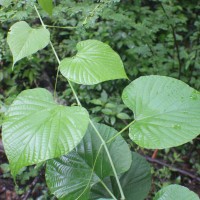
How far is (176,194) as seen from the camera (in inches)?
27.4

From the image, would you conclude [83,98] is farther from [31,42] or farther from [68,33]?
[31,42]

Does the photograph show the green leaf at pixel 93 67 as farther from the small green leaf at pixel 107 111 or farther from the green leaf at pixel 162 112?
the small green leaf at pixel 107 111

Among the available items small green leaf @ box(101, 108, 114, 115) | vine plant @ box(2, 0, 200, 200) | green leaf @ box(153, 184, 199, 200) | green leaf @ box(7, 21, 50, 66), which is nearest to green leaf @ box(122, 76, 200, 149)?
vine plant @ box(2, 0, 200, 200)

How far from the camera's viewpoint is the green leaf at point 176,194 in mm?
682

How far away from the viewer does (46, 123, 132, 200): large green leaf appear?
0.83m

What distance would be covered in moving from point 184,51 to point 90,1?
3.13 feet

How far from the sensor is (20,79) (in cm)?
238

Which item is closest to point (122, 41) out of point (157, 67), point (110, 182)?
point (157, 67)

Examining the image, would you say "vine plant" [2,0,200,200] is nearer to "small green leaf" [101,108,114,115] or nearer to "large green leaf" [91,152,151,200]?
"large green leaf" [91,152,151,200]

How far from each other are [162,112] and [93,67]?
186 mm

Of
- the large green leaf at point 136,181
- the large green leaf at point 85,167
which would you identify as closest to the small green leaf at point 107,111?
the large green leaf at point 136,181

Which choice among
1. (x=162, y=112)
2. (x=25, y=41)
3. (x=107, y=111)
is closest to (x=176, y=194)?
(x=162, y=112)

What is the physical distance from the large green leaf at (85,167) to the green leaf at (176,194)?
152 mm

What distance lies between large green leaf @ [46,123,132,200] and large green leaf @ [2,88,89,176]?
179 millimetres
